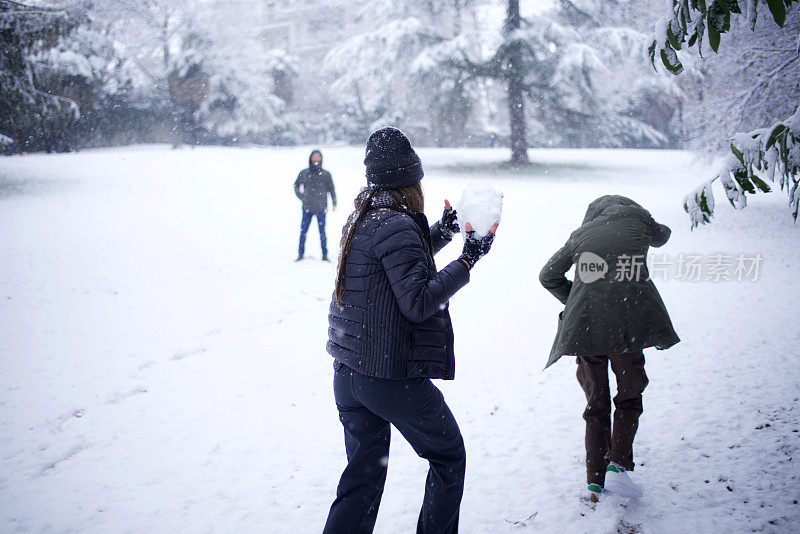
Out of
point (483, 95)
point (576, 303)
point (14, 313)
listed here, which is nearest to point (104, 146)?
point (483, 95)

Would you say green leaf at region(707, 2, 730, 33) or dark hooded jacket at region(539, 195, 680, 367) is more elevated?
green leaf at region(707, 2, 730, 33)

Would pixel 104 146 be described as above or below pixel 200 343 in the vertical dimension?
above

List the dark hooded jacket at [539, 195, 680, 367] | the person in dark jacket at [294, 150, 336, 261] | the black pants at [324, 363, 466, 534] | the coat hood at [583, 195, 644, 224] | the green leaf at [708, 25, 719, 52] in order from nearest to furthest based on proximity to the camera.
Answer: the green leaf at [708, 25, 719, 52], the black pants at [324, 363, 466, 534], the dark hooded jacket at [539, 195, 680, 367], the coat hood at [583, 195, 644, 224], the person in dark jacket at [294, 150, 336, 261]

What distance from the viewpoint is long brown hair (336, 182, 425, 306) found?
2.29 m

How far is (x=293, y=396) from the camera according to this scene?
4.93 metres

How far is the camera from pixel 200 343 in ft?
20.6

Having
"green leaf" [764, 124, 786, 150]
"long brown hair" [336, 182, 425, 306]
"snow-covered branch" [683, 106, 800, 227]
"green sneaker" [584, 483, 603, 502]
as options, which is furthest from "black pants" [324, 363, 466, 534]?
"green leaf" [764, 124, 786, 150]

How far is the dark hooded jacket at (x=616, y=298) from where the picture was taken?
117 inches

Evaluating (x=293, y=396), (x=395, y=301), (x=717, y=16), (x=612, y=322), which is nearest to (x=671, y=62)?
(x=717, y=16)

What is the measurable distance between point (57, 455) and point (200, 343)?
2.36 meters

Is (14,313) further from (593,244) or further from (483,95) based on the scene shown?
(483,95)

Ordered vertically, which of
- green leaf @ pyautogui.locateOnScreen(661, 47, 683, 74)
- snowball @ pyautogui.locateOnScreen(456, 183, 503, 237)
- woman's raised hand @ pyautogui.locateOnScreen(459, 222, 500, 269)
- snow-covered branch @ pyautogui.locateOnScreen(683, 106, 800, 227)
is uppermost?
green leaf @ pyautogui.locateOnScreen(661, 47, 683, 74)

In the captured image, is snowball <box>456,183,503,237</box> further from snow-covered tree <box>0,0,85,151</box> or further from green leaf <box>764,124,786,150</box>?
snow-covered tree <box>0,0,85,151</box>

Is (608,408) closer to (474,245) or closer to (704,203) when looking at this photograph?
(704,203)
